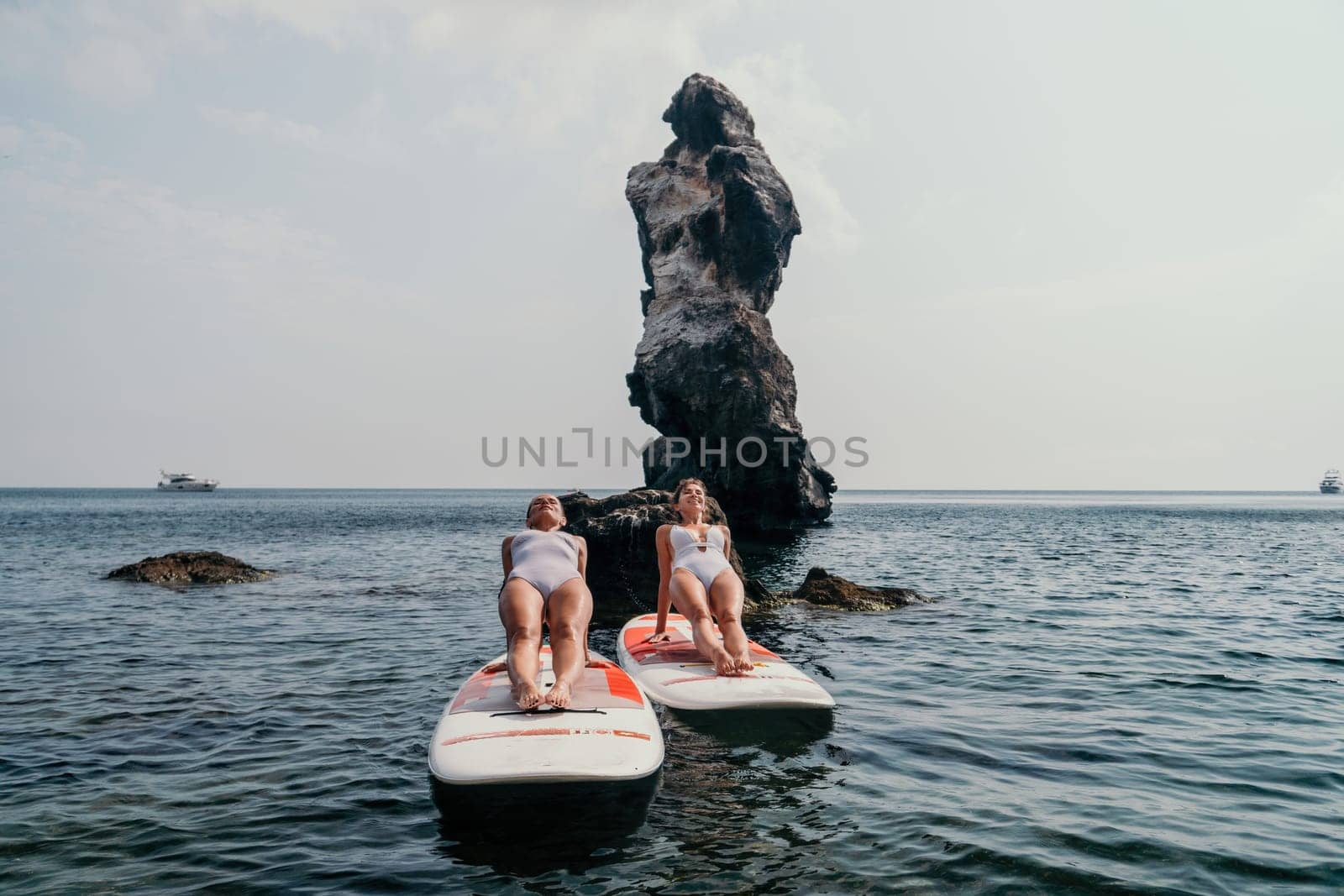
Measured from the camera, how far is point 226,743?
A: 9.01 metres

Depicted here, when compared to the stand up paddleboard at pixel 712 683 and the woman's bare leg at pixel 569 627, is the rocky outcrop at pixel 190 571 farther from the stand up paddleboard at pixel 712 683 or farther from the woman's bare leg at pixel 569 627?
the woman's bare leg at pixel 569 627

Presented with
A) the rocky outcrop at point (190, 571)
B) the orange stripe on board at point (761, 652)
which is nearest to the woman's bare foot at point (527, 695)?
the orange stripe on board at point (761, 652)

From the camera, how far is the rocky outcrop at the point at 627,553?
20.5m

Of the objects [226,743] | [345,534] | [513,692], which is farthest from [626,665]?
[345,534]

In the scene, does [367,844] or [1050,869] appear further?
[367,844]

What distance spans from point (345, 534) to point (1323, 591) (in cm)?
5096

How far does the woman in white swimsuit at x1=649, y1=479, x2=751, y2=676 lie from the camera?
9.80m

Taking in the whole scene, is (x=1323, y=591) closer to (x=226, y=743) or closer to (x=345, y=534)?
(x=226, y=743)

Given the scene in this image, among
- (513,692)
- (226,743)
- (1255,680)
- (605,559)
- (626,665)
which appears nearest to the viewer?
(513,692)

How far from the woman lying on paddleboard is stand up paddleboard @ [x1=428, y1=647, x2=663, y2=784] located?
243mm

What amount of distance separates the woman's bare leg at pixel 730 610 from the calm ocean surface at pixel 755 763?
0.94 meters

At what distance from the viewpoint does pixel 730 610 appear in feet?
32.9

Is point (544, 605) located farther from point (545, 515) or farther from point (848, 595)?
point (848, 595)

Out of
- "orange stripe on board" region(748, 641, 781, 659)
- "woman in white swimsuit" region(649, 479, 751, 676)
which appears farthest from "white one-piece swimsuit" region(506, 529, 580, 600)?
"orange stripe on board" region(748, 641, 781, 659)
